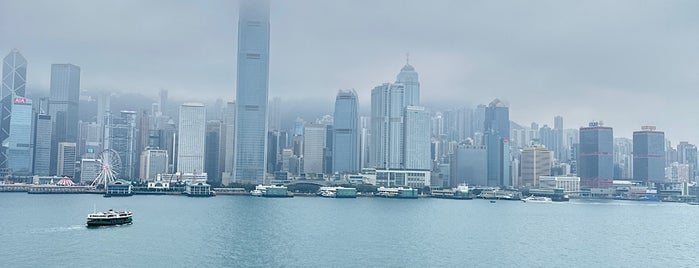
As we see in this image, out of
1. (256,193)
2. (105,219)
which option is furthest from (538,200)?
(105,219)

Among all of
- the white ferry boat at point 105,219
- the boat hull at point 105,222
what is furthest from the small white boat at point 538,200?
the boat hull at point 105,222

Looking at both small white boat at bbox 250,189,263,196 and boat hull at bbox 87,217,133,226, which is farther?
small white boat at bbox 250,189,263,196

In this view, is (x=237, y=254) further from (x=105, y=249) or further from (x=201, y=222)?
(x=201, y=222)

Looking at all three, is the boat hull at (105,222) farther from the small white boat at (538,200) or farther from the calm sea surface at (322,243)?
the small white boat at (538,200)

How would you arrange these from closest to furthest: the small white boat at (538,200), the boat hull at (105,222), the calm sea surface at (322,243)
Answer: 1. the calm sea surface at (322,243)
2. the boat hull at (105,222)
3. the small white boat at (538,200)

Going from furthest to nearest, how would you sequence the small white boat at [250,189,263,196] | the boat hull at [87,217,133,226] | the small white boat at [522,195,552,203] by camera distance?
the small white boat at [522,195,552,203]
the small white boat at [250,189,263,196]
the boat hull at [87,217,133,226]

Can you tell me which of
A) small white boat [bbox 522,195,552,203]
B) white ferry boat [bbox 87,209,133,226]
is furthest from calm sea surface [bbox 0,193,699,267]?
small white boat [bbox 522,195,552,203]

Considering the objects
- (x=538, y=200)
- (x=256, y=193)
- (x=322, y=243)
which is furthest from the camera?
(x=538, y=200)

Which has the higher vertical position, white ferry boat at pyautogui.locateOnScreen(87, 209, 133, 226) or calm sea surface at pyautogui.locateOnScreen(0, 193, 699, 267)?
white ferry boat at pyautogui.locateOnScreen(87, 209, 133, 226)

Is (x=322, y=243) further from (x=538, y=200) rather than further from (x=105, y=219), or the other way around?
(x=538, y=200)

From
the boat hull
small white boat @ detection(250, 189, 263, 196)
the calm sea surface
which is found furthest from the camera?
small white boat @ detection(250, 189, 263, 196)

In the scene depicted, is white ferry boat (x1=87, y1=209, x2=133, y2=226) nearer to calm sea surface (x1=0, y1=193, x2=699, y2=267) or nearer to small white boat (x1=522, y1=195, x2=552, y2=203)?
calm sea surface (x1=0, y1=193, x2=699, y2=267)

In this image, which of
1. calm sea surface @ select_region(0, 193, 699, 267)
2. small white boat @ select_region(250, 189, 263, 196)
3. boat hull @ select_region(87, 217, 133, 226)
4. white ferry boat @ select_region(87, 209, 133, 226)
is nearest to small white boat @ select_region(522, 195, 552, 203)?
small white boat @ select_region(250, 189, 263, 196)

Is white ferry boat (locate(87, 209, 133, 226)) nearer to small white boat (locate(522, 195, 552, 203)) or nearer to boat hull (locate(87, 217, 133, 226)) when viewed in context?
boat hull (locate(87, 217, 133, 226))
